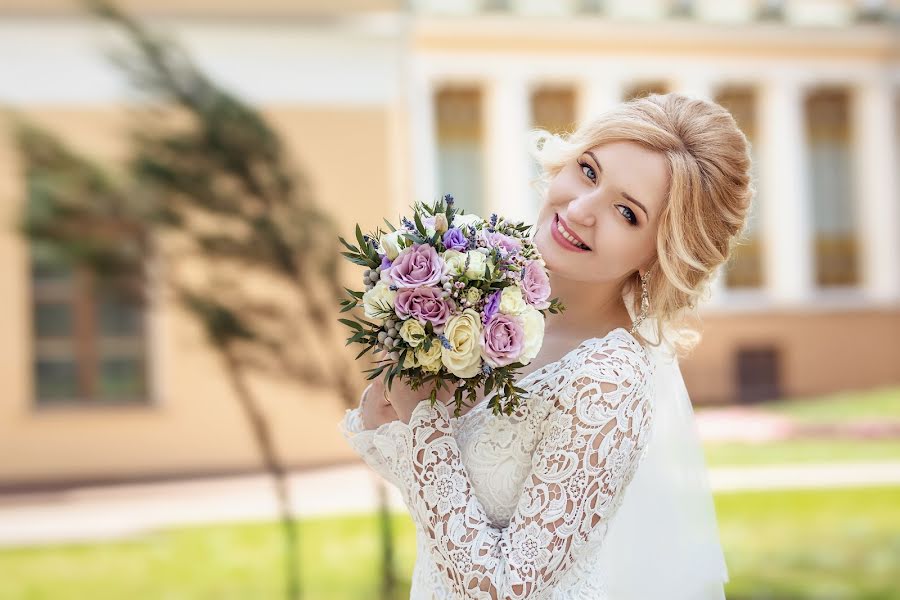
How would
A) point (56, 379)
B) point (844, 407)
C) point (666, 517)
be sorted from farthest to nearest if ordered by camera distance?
point (844, 407)
point (56, 379)
point (666, 517)

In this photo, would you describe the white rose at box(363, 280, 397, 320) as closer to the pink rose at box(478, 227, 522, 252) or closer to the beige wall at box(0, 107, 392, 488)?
the pink rose at box(478, 227, 522, 252)

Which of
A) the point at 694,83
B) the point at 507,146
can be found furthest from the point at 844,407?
the point at 507,146

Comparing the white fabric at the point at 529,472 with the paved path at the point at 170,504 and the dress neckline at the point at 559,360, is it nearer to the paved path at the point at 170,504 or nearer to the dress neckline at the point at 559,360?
the dress neckline at the point at 559,360

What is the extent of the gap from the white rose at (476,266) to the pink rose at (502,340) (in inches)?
2.7

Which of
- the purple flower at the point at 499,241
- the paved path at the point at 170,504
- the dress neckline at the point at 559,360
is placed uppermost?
the purple flower at the point at 499,241

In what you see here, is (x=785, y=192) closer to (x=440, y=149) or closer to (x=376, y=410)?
(x=440, y=149)

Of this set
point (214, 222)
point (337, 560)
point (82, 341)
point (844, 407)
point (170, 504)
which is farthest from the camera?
point (844, 407)

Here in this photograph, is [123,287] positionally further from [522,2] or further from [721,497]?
[522,2]

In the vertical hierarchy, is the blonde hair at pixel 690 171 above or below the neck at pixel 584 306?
above

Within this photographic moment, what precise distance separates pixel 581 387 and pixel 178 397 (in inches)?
319

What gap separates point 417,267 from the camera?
162 cm

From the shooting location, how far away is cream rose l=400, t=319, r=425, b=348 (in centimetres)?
159

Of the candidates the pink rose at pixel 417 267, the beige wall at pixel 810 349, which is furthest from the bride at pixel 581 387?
the beige wall at pixel 810 349

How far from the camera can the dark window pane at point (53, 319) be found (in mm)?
9438
